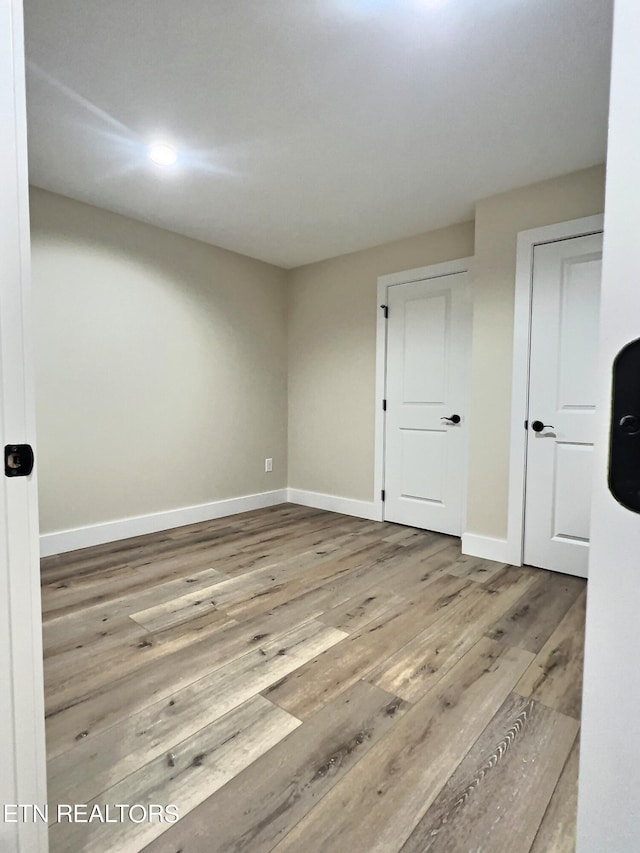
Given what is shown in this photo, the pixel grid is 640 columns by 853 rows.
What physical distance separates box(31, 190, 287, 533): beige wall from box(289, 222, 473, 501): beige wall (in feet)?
0.81

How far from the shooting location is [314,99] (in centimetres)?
192

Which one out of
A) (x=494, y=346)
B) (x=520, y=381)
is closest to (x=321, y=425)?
(x=494, y=346)

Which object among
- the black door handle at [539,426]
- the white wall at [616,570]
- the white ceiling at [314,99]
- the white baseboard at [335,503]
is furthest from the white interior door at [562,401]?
the white wall at [616,570]

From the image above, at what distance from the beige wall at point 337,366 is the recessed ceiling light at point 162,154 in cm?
186

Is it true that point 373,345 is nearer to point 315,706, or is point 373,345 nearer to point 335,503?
point 335,503

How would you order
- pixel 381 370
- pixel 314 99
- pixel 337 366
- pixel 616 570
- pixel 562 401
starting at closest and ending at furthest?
pixel 616 570
pixel 314 99
pixel 562 401
pixel 381 370
pixel 337 366

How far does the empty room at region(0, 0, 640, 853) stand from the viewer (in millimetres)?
761

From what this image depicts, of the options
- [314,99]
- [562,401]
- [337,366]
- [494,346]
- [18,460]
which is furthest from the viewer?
[337,366]

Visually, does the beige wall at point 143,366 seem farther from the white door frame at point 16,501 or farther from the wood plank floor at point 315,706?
the white door frame at point 16,501

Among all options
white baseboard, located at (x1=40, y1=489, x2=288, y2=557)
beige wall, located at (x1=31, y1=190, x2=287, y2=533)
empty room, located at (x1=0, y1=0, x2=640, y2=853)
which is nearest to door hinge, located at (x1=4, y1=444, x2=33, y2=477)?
empty room, located at (x1=0, y1=0, x2=640, y2=853)

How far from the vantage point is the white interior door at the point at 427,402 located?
3.27 m

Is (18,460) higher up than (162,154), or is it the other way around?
(162,154)

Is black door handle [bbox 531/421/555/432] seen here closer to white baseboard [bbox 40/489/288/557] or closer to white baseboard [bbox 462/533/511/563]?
white baseboard [bbox 462/533/511/563]

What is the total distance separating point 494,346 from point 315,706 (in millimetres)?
2333
